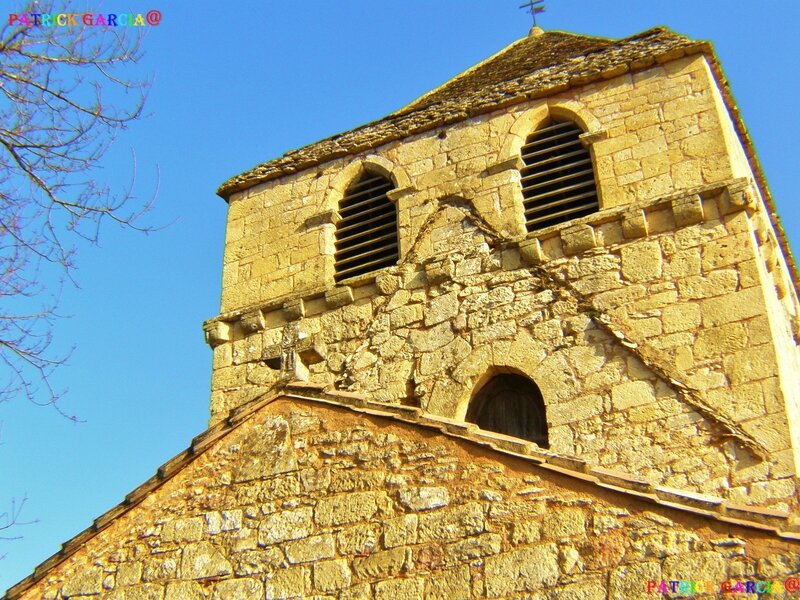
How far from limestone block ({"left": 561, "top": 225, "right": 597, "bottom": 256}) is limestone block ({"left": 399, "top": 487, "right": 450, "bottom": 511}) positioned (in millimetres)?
4385

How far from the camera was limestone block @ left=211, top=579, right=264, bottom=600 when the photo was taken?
6195 millimetres

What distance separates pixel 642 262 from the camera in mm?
9578

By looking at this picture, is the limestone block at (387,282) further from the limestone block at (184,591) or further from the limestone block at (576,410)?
the limestone block at (184,591)

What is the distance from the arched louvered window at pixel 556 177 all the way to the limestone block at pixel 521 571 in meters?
5.39

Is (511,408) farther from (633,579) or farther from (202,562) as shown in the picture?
(633,579)

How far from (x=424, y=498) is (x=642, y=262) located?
14.2ft

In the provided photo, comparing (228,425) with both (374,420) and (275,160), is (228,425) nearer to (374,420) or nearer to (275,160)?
(374,420)

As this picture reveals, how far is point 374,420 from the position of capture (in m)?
6.58

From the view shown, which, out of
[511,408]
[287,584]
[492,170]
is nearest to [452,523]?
[287,584]

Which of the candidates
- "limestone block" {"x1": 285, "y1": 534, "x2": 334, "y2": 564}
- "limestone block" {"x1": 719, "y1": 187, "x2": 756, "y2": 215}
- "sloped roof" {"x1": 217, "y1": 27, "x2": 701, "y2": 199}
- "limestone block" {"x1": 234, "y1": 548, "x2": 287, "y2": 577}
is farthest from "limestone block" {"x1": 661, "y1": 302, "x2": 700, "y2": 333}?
"limestone block" {"x1": 234, "y1": 548, "x2": 287, "y2": 577}

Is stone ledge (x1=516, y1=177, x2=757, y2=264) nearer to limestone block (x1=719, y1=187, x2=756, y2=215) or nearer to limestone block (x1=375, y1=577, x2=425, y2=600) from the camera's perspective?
limestone block (x1=719, y1=187, x2=756, y2=215)

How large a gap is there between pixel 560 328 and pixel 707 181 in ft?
6.52

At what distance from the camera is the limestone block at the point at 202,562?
251 inches

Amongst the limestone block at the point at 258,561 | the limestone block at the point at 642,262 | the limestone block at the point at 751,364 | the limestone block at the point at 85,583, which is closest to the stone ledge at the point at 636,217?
the limestone block at the point at 642,262
